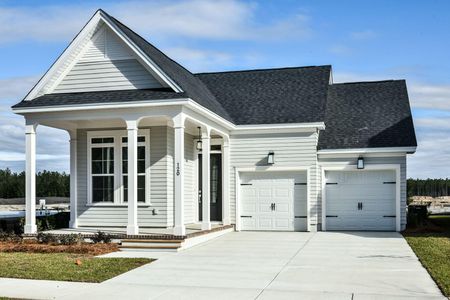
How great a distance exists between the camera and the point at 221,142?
67.5ft

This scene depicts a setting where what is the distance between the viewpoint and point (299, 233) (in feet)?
62.6

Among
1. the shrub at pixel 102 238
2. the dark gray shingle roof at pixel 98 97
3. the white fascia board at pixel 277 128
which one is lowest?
the shrub at pixel 102 238

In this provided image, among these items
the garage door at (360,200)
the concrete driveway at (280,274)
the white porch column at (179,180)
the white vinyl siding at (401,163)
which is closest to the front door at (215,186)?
the garage door at (360,200)

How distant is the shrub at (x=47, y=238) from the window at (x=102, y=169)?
3211 mm

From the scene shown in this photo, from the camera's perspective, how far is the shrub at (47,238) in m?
15.3

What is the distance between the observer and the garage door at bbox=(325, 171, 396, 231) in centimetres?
1952

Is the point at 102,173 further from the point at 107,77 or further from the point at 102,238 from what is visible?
the point at 102,238

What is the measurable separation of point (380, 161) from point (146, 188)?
7.89 m

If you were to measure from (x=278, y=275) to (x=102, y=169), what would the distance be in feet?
31.2

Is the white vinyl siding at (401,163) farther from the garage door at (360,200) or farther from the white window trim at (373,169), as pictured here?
the garage door at (360,200)

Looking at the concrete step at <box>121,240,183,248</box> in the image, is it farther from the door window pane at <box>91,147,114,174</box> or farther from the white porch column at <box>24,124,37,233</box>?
the door window pane at <box>91,147,114,174</box>

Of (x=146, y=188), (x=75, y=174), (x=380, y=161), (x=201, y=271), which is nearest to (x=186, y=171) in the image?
(x=146, y=188)

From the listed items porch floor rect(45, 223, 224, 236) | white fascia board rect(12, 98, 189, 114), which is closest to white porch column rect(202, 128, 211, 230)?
porch floor rect(45, 223, 224, 236)

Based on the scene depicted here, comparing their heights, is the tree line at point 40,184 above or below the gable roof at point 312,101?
below
